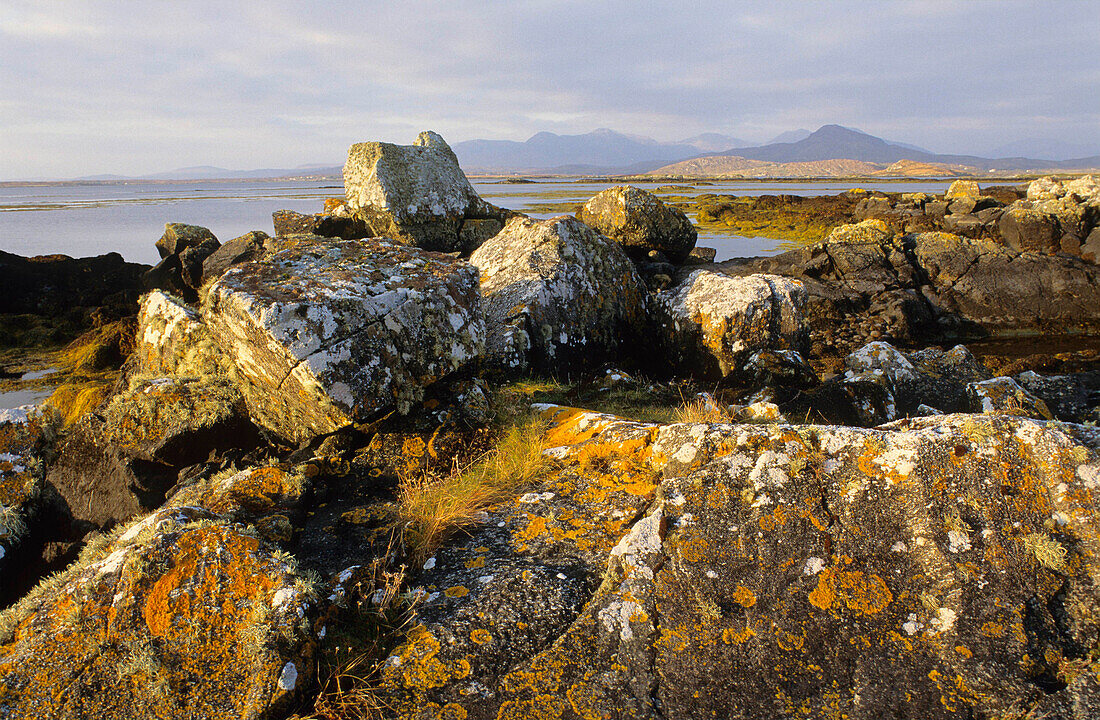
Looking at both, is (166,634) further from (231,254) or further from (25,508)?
(231,254)

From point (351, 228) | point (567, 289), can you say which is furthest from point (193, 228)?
point (567, 289)

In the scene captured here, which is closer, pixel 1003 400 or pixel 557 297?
pixel 1003 400

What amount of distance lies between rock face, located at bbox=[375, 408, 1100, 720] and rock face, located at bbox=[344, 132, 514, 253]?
10.7m

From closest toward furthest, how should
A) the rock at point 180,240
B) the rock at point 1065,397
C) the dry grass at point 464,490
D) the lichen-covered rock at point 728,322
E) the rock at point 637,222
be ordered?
the dry grass at point 464,490 → the rock at point 1065,397 → the lichen-covered rock at point 728,322 → the rock at point 637,222 → the rock at point 180,240

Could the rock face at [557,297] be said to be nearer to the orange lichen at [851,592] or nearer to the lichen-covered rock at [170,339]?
the lichen-covered rock at [170,339]

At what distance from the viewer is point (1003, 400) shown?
6.32m

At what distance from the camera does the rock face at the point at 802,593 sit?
2.43 m

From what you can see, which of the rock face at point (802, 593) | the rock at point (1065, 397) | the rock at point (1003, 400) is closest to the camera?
the rock face at point (802, 593)

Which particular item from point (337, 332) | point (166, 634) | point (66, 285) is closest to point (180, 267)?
point (66, 285)

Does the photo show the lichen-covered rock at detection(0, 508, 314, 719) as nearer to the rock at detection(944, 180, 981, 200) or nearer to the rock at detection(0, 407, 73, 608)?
the rock at detection(0, 407, 73, 608)

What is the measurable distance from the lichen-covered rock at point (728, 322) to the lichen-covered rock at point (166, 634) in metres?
6.11

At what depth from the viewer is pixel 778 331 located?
8.01 meters

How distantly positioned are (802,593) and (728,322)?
545cm

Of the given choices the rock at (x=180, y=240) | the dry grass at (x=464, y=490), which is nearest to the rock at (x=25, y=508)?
the dry grass at (x=464, y=490)
